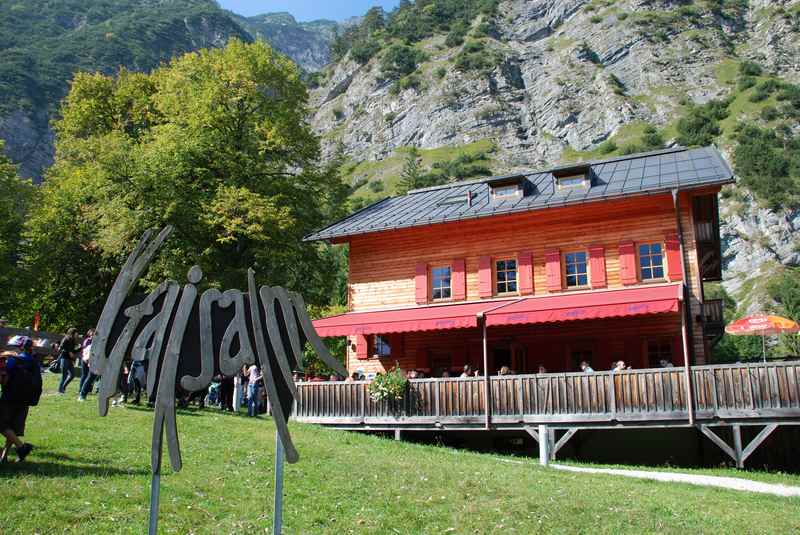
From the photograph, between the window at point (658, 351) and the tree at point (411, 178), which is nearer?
the window at point (658, 351)

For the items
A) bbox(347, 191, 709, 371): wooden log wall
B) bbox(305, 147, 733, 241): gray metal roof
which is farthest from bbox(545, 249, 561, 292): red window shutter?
bbox(305, 147, 733, 241): gray metal roof

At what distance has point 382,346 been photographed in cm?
2422

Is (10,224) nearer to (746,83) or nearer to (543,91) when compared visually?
(543,91)

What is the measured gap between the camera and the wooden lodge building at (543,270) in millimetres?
19922

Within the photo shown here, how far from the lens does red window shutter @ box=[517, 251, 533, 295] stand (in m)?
22.1

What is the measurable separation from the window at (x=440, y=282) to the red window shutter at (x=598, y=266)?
4.58 metres

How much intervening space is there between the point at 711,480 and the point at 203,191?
61.0 ft

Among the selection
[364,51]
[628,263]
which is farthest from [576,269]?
[364,51]

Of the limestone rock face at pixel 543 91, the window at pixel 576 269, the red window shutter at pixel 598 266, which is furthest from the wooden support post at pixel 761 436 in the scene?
the limestone rock face at pixel 543 91

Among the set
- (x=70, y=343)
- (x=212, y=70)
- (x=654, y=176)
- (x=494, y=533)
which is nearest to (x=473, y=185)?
(x=654, y=176)

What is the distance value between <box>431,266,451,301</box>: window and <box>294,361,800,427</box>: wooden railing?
4.38m

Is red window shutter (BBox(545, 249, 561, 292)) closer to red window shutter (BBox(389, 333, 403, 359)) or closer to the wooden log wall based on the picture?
the wooden log wall

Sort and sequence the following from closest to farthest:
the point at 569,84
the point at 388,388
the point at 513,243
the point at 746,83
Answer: the point at 388,388 < the point at 513,243 < the point at 746,83 < the point at 569,84

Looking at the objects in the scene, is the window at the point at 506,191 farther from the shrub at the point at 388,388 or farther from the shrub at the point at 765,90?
the shrub at the point at 765,90
